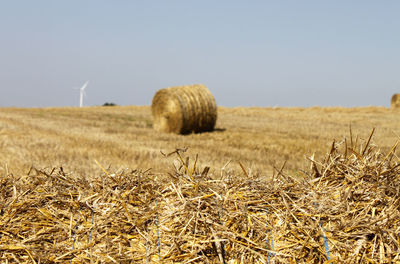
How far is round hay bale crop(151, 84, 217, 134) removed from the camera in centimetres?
1268

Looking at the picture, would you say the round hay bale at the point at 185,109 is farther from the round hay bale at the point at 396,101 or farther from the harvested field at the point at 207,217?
the round hay bale at the point at 396,101

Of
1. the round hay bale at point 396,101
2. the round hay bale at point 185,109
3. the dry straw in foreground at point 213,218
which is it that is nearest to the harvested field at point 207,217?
the dry straw in foreground at point 213,218

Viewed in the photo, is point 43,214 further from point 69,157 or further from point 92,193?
point 69,157

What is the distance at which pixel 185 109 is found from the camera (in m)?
12.7

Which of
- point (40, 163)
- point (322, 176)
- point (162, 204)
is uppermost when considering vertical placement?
point (322, 176)

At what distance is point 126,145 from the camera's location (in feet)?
30.2

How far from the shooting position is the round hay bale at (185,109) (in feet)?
41.6

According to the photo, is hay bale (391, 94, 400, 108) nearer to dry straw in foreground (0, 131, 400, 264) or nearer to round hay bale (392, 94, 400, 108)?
round hay bale (392, 94, 400, 108)

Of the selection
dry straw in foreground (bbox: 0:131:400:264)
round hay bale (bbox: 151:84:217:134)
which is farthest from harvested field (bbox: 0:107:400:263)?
round hay bale (bbox: 151:84:217:134)

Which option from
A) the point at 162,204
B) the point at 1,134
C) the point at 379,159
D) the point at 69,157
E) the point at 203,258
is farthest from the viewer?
the point at 1,134

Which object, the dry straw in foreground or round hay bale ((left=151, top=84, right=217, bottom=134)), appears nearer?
the dry straw in foreground

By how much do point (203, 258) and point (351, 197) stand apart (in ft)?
3.12

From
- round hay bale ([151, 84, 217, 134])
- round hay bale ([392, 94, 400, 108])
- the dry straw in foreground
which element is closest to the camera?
the dry straw in foreground

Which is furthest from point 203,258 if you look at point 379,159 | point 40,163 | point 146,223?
point 40,163
